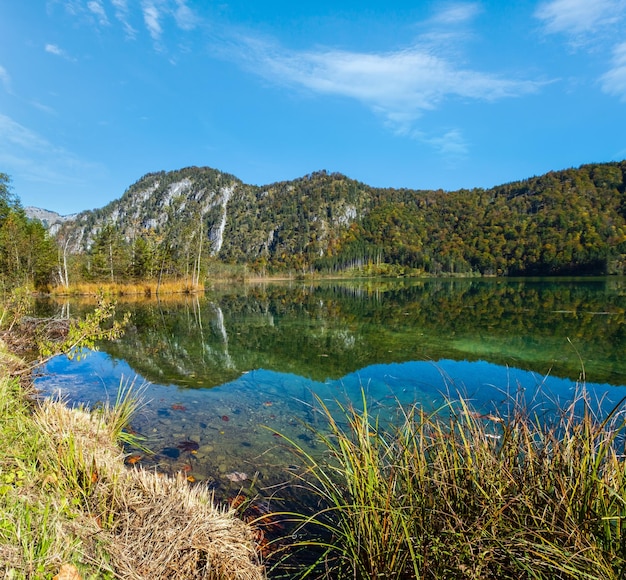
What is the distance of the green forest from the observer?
3553 centimetres

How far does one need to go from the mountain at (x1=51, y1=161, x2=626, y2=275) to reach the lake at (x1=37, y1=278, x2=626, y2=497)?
92.0 feet

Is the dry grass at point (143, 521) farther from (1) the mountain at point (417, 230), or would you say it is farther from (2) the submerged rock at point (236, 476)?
(1) the mountain at point (417, 230)

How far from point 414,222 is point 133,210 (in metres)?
151

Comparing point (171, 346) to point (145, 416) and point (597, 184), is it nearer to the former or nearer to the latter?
point (145, 416)

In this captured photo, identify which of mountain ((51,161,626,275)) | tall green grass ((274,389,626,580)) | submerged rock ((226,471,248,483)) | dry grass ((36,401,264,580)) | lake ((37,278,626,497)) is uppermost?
mountain ((51,161,626,275))

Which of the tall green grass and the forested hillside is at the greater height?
the forested hillside

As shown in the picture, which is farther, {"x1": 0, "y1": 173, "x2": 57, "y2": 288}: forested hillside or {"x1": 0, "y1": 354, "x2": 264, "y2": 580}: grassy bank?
{"x1": 0, "y1": 173, "x2": 57, "y2": 288}: forested hillside

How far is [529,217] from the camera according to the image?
123m

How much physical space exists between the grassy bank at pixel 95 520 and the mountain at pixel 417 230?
35.8 meters

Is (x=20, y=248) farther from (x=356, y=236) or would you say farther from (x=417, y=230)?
(x=417, y=230)

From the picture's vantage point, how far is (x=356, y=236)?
160 meters

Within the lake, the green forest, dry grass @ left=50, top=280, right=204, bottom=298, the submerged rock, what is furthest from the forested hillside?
the submerged rock

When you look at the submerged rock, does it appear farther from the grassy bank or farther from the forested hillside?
the forested hillside

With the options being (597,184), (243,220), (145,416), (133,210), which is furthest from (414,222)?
(145,416)
